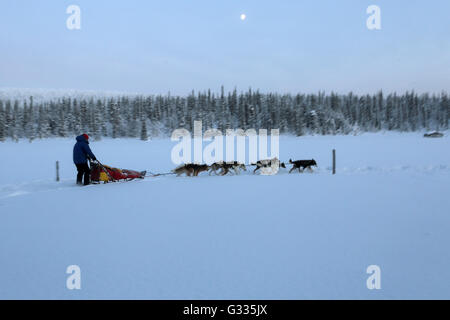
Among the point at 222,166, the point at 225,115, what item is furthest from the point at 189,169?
the point at 225,115

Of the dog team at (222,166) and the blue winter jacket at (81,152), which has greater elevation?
the blue winter jacket at (81,152)

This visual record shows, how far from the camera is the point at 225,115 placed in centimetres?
7538

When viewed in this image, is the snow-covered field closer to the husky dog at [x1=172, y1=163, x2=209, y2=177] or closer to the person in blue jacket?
the person in blue jacket

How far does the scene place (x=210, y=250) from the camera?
355 centimetres

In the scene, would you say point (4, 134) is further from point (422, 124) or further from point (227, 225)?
point (422, 124)

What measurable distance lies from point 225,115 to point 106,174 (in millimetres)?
67749

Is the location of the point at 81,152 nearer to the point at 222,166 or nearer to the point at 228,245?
the point at 222,166

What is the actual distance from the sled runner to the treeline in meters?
48.4

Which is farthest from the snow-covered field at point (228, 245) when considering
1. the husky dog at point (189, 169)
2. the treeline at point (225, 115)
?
the treeline at point (225, 115)

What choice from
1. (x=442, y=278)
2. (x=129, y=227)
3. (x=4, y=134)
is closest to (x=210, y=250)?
(x=129, y=227)

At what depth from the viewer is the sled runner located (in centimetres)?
911

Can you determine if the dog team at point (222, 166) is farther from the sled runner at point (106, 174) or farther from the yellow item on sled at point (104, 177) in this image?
the yellow item on sled at point (104, 177)

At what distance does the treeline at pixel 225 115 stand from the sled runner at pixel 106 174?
1905 inches

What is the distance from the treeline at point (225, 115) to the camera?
63562mm
